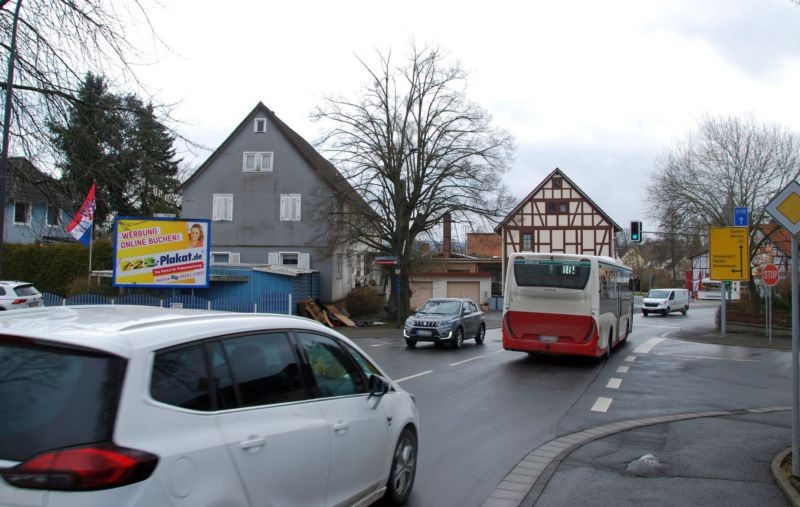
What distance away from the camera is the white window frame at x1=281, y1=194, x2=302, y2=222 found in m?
40.1

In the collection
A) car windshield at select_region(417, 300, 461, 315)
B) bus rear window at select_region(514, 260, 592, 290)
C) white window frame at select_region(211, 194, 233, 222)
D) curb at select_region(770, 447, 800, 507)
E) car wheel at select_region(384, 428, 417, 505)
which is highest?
white window frame at select_region(211, 194, 233, 222)

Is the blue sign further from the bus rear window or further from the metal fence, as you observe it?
the metal fence

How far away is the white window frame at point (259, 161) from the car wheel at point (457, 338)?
72.8 ft

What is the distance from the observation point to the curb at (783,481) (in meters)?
5.61

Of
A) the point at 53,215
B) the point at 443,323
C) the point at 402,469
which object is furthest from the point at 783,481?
the point at 443,323

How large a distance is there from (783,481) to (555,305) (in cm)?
1055

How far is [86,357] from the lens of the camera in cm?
297

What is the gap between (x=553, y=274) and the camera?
54.9 feet

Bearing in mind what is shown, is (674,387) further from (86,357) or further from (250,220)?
(250,220)

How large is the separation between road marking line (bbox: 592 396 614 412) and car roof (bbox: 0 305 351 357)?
25.3 ft

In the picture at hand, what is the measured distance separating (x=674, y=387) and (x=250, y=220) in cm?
3125

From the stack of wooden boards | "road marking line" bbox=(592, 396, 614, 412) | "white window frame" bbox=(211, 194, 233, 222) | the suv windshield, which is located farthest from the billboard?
the suv windshield

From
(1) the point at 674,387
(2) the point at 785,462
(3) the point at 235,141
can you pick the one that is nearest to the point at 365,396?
(2) the point at 785,462

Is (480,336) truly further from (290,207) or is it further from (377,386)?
(377,386)
